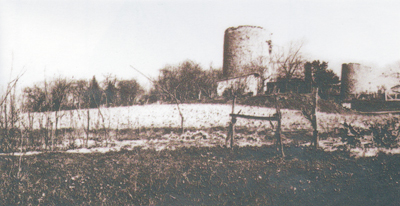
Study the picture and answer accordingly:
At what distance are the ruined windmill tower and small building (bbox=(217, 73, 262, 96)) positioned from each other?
10.5 feet

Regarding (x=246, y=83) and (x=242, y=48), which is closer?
(x=246, y=83)

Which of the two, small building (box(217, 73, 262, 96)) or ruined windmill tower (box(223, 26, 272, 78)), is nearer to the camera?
small building (box(217, 73, 262, 96))

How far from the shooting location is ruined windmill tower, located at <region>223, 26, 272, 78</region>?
35.2m

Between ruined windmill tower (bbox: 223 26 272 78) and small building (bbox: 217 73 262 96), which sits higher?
ruined windmill tower (bbox: 223 26 272 78)

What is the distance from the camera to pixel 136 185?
5.04 metres

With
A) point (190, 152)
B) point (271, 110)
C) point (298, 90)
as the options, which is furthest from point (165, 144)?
point (298, 90)

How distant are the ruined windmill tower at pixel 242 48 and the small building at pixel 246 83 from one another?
3.19 meters

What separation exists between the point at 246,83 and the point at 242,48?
7.45 m

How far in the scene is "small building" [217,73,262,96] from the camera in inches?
1176

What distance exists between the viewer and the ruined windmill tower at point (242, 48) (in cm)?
3519

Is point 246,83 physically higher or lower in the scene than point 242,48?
lower

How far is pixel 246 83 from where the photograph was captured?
29.8 metres

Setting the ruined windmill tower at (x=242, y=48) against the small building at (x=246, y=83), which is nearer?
the small building at (x=246, y=83)

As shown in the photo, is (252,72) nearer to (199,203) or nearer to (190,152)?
(190,152)
